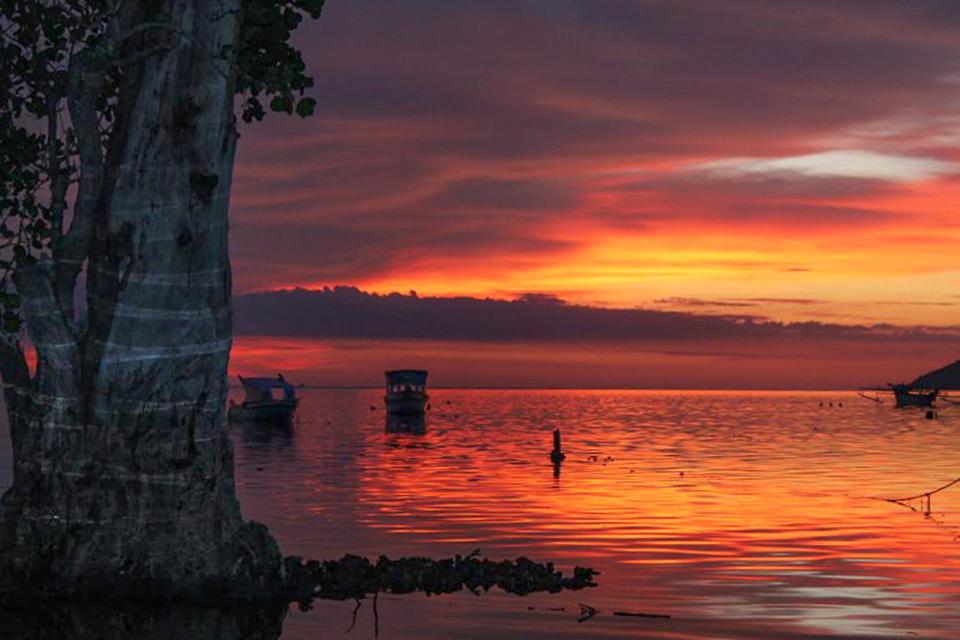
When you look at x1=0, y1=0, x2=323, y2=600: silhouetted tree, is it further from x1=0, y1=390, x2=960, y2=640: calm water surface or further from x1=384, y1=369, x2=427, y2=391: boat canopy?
x1=384, y1=369, x2=427, y2=391: boat canopy

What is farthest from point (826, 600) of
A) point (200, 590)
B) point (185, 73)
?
point (185, 73)

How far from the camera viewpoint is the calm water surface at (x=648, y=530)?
21.0 m

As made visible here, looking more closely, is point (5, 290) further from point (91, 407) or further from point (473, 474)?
point (473, 474)

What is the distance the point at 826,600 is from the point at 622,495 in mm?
23071

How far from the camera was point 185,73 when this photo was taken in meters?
20.3

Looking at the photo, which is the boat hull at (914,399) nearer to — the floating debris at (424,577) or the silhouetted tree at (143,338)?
the floating debris at (424,577)

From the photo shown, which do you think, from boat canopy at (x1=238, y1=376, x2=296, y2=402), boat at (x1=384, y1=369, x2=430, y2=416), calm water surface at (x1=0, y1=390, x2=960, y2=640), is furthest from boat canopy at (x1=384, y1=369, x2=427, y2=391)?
calm water surface at (x1=0, y1=390, x2=960, y2=640)

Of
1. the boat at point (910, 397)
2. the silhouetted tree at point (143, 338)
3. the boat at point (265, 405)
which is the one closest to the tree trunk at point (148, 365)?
the silhouetted tree at point (143, 338)

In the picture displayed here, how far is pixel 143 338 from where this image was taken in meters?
20.3

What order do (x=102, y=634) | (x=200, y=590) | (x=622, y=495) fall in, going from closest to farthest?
1. (x=102, y=634)
2. (x=200, y=590)
3. (x=622, y=495)

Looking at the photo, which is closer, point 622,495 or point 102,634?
point 102,634

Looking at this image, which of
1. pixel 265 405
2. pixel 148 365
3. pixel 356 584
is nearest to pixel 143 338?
pixel 148 365

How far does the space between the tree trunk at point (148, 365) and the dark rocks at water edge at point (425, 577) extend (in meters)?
1.67

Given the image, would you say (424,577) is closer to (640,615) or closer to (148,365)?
(640,615)
